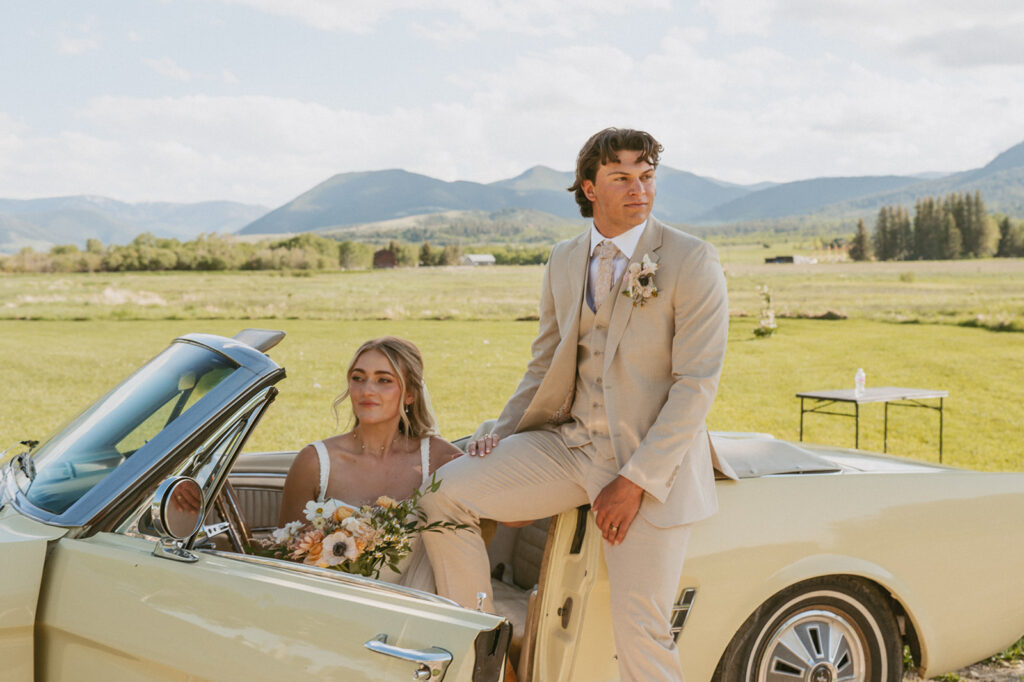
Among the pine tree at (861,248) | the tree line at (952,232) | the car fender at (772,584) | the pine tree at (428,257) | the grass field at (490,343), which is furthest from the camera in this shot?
the pine tree at (428,257)

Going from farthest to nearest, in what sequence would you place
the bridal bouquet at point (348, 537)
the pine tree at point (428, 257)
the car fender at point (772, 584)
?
the pine tree at point (428, 257)
the car fender at point (772, 584)
the bridal bouquet at point (348, 537)

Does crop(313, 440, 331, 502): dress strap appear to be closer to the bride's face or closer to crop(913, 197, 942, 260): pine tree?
the bride's face

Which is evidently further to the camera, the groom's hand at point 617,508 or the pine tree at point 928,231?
the pine tree at point 928,231

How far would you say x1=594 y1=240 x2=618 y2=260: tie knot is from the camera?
3.26 meters

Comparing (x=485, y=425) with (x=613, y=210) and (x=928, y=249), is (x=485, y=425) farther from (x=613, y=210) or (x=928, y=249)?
(x=928, y=249)

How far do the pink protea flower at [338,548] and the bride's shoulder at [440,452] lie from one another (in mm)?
868

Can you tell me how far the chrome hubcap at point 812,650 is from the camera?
3.17 metres

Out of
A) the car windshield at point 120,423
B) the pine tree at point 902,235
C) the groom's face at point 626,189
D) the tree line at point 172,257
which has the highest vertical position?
the pine tree at point 902,235

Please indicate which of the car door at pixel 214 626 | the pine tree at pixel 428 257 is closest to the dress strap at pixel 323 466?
the car door at pixel 214 626

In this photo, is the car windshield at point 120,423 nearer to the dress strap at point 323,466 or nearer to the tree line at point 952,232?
the dress strap at point 323,466

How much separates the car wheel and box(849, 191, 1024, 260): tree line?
77136 mm

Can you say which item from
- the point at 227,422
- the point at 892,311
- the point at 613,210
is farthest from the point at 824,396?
the point at 892,311

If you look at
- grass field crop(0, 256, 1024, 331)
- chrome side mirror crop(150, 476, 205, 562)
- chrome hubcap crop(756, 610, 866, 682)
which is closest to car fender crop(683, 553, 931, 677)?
chrome hubcap crop(756, 610, 866, 682)

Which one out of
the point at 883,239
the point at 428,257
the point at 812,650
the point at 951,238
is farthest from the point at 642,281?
the point at 428,257
